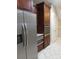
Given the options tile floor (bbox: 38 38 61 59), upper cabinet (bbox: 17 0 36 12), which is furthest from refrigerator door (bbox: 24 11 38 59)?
tile floor (bbox: 38 38 61 59)

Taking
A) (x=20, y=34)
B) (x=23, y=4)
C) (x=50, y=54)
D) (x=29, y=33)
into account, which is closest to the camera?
(x=20, y=34)

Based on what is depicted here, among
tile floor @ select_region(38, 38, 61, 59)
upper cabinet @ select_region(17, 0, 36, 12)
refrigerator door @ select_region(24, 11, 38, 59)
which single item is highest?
upper cabinet @ select_region(17, 0, 36, 12)

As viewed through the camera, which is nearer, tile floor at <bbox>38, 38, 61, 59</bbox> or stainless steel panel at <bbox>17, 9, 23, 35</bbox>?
stainless steel panel at <bbox>17, 9, 23, 35</bbox>

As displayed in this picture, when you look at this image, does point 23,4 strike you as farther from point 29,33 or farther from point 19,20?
point 29,33

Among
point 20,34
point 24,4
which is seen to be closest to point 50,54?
point 24,4

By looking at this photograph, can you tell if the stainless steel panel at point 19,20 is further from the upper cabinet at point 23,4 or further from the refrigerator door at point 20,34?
the upper cabinet at point 23,4

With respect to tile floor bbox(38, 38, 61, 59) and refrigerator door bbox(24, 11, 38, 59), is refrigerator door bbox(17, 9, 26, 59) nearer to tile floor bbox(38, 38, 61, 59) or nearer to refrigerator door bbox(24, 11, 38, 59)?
refrigerator door bbox(24, 11, 38, 59)

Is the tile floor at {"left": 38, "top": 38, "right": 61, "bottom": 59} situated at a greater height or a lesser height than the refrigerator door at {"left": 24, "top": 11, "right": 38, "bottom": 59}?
lesser

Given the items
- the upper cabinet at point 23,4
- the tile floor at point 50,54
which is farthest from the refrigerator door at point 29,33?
the tile floor at point 50,54
